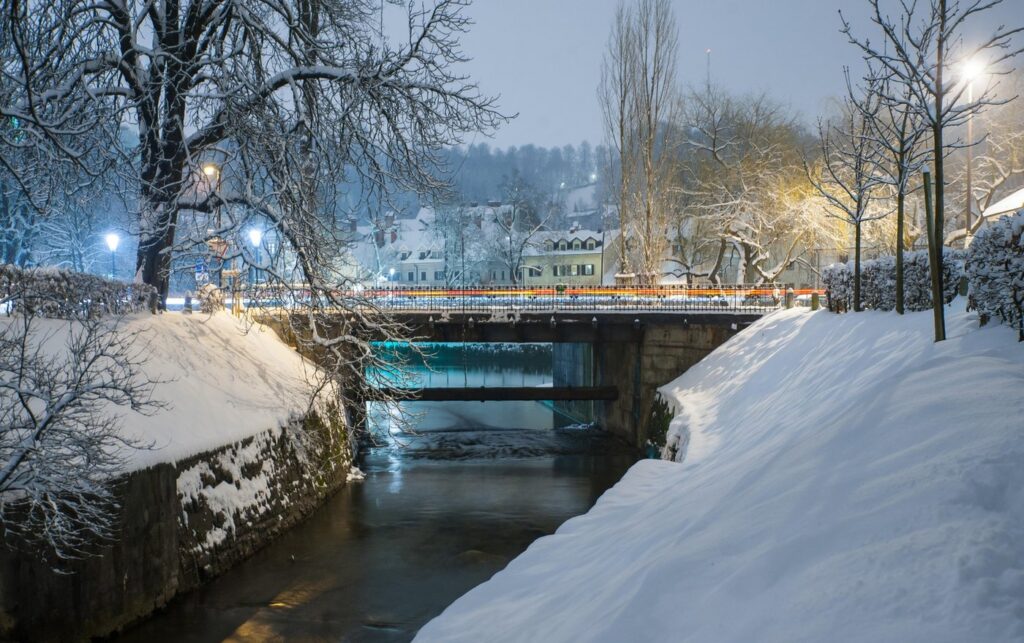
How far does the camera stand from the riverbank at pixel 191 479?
31.7 feet

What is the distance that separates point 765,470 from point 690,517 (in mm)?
962

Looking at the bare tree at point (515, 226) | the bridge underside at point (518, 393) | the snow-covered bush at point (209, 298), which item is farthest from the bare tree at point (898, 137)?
the bare tree at point (515, 226)

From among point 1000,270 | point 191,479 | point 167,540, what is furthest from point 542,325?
point 1000,270

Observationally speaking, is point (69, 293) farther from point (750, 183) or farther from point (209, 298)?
point (750, 183)

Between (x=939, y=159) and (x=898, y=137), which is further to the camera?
(x=898, y=137)

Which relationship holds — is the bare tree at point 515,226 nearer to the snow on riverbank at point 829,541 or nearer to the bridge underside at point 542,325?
the bridge underside at point 542,325

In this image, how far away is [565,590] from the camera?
7.09m

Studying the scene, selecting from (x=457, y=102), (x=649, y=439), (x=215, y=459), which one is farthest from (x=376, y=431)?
(x=457, y=102)

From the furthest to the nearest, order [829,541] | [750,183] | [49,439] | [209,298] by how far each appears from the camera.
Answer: [750,183], [209,298], [49,439], [829,541]

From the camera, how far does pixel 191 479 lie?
41.5 feet

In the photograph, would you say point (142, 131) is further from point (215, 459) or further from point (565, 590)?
point (565, 590)

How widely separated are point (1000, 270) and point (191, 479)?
12972 millimetres

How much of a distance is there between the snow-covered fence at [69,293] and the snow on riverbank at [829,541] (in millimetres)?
8869

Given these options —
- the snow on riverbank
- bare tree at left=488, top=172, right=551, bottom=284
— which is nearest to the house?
bare tree at left=488, top=172, right=551, bottom=284
